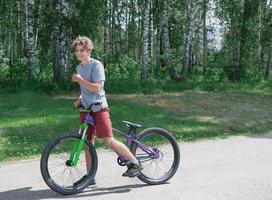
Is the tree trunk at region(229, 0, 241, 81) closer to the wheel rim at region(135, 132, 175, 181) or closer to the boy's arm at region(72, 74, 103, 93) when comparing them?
the wheel rim at region(135, 132, 175, 181)

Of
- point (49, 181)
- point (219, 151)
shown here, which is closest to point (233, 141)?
point (219, 151)

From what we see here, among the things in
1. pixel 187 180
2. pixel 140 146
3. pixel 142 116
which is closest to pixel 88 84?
pixel 140 146

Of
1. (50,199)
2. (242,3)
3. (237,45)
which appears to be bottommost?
(50,199)

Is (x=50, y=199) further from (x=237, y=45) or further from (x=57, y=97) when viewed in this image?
(x=237, y=45)

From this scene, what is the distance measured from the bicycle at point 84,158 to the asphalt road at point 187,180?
0.15 metres

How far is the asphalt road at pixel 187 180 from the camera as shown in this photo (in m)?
6.77

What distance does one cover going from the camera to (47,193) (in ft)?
22.6

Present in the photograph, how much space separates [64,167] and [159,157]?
1398mm

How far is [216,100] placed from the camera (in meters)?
17.1

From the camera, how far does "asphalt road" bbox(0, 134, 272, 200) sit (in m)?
6.77

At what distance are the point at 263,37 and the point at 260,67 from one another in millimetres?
2027

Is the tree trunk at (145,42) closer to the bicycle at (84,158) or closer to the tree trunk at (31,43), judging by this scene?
the tree trunk at (31,43)

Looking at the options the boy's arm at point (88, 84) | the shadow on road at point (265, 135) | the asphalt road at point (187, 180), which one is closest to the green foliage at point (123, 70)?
the shadow on road at point (265, 135)

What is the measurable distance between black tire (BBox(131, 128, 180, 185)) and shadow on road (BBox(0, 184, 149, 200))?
400 mm
